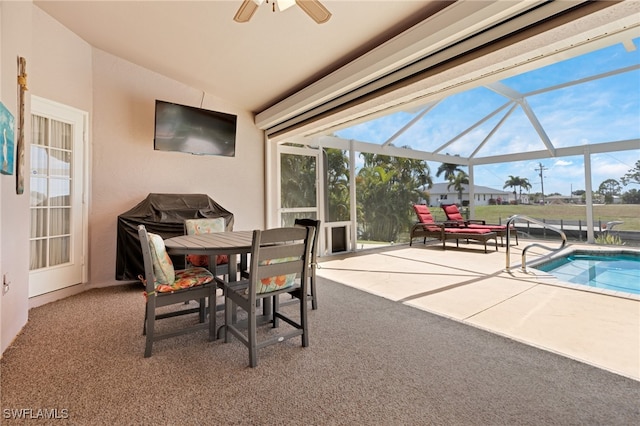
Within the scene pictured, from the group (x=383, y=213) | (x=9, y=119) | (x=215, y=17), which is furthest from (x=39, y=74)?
(x=383, y=213)

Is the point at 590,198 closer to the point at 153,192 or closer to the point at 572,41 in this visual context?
the point at 572,41

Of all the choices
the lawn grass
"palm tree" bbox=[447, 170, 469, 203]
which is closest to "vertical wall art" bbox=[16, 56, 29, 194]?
the lawn grass

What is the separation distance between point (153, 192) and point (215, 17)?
2.62m

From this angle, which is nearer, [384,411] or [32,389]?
[384,411]

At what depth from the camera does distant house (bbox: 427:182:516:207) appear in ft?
29.9

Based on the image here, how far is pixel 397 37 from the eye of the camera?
2.91 meters

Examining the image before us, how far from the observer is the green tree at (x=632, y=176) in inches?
261

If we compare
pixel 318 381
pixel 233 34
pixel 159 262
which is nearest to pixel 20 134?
pixel 159 262

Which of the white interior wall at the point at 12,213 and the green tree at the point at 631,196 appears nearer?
the white interior wall at the point at 12,213

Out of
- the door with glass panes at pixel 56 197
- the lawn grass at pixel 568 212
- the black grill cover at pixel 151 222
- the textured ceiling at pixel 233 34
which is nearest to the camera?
the textured ceiling at pixel 233 34

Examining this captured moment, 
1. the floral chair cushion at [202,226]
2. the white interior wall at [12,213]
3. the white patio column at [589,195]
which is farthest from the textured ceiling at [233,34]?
the white patio column at [589,195]

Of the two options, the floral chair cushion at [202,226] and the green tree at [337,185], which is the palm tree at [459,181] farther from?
the floral chair cushion at [202,226]

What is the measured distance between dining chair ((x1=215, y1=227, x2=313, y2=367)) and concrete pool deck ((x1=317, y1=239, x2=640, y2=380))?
160cm

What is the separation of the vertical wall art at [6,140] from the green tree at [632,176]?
1065 cm
